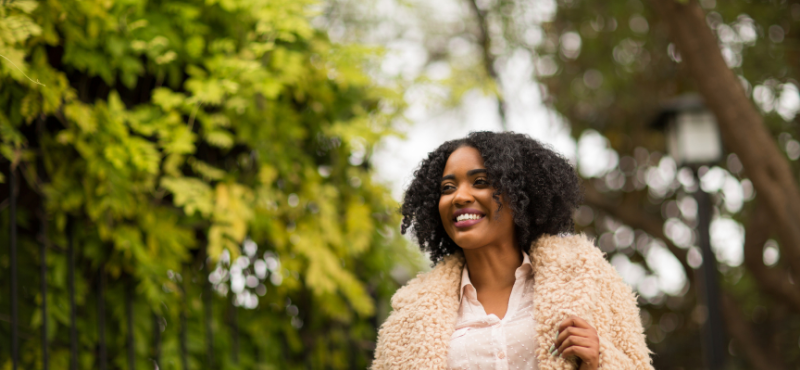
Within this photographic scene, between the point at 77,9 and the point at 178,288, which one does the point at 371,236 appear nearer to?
the point at 178,288

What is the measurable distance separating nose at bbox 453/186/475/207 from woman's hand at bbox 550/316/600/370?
18.5 inches

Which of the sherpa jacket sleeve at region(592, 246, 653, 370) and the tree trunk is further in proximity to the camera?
the tree trunk

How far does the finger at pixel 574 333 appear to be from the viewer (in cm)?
179

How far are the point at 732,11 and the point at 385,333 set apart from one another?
6024 millimetres

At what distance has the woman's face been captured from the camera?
79.7 inches

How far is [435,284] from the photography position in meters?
2.16

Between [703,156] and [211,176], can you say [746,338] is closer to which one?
[703,156]

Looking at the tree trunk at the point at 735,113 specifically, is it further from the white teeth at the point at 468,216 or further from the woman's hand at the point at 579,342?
the woman's hand at the point at 579,342

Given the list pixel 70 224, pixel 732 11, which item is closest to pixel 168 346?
pixel 70 224

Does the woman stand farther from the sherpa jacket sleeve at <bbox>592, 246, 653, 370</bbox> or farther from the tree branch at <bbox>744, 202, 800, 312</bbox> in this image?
the tree branch at <bbox>744, 202, 800, 312</bbox>

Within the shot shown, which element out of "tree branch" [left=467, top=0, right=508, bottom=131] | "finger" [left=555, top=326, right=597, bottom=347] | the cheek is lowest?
"finger" [left=555, top=326, right=597, bottom=347]

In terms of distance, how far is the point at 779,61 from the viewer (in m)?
6.59

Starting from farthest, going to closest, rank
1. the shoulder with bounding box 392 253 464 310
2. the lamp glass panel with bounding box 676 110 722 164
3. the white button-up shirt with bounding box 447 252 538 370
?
1. the lamp glass panel with bounding box 676 110 722 164
2. the shoulder with bounding box 392 253 464 310
3. the white button-up shirt with bounding box 447 252 538 370

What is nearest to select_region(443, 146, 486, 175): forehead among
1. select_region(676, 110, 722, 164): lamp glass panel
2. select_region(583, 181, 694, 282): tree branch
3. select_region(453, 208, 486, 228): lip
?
select_region(453, 208, 486, 228): lip
